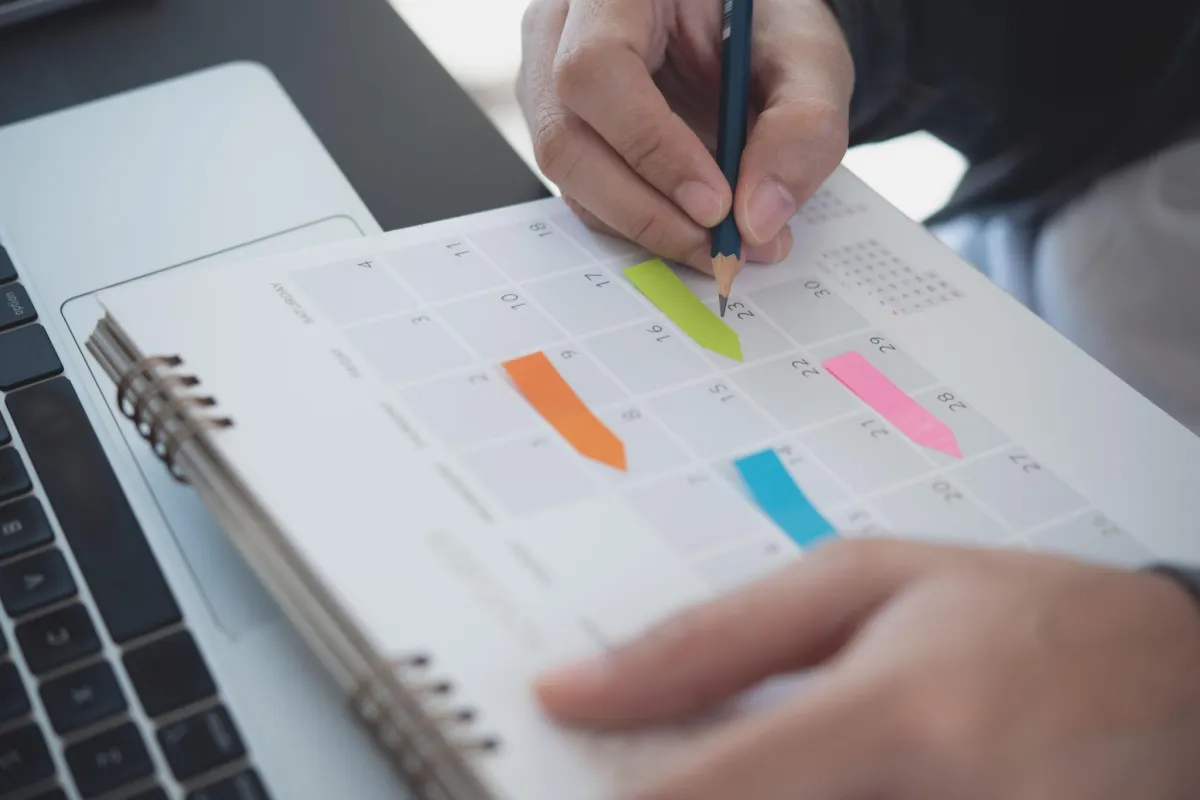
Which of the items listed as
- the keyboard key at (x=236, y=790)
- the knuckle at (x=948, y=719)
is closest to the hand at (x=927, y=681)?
the knuckle at (x=948, y=719)

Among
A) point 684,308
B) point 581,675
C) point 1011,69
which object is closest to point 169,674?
point 581,675

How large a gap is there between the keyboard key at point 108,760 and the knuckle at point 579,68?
0.33 m

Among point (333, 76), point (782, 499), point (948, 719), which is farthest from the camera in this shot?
point (333, 76)

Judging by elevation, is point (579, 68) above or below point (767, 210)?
above

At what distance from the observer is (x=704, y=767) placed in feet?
0.81

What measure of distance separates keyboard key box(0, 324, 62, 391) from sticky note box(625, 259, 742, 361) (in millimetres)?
256

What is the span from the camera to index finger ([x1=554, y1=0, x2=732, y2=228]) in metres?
0.45

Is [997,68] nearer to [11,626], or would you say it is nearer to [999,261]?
[999,261]

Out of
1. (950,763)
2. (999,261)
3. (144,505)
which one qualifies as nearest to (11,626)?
(144,505)

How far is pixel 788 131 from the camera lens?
1.51 feet

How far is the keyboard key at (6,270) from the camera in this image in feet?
1.53

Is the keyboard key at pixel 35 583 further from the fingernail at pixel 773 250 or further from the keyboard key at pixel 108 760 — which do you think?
the fingernail at pixel 773 250

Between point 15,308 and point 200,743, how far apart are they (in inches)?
9.5

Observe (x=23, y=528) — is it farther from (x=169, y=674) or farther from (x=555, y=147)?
(x=555, y=147)
